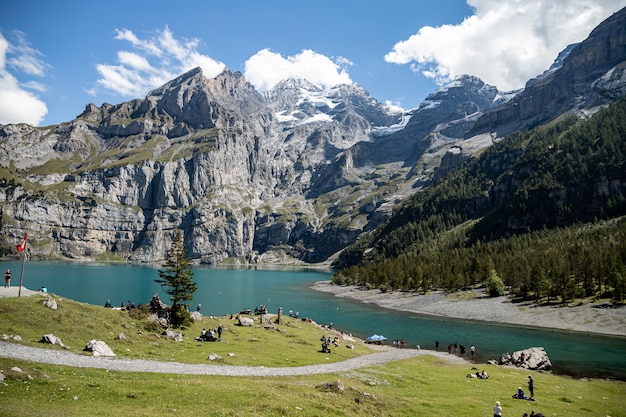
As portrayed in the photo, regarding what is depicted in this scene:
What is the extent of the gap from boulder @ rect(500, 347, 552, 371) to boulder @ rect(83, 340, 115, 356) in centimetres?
5791

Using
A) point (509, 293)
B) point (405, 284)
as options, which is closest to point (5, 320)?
point (509, 293)

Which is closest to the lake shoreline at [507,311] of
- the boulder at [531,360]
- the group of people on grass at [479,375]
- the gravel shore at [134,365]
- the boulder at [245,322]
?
the boulder at [531,360]

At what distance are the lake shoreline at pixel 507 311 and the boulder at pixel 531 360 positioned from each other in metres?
39.8

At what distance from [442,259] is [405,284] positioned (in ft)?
84.8

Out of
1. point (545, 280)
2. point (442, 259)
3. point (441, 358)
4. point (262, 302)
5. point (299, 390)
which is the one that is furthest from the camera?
point (442, 259)

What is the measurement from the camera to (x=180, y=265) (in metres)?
59.1

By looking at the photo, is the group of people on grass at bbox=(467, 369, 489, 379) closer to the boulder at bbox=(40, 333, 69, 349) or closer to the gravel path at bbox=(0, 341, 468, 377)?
the gravel path at bbox=(0, 341, 468, 377)

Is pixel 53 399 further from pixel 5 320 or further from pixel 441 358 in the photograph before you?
pixel 441 358

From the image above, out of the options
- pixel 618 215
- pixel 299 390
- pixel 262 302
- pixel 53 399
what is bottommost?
pixel 262 302

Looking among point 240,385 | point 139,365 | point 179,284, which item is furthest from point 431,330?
point 139,365

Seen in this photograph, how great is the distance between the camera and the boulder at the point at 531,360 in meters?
59.5

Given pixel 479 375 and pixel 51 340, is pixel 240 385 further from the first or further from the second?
pixel 479 375

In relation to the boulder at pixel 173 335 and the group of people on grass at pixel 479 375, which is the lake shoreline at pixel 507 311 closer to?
the group of people on grass at pixel 479 375

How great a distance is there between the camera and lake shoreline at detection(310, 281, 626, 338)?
304 feet
